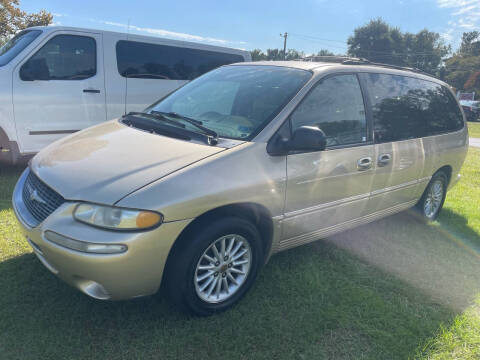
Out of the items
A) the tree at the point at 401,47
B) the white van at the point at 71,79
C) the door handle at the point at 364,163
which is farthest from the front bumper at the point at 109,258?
the tree at the point at 401,47

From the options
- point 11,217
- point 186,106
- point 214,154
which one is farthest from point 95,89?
point 214,154

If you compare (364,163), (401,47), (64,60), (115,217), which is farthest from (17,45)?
(401,47)

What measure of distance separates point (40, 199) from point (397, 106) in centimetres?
324

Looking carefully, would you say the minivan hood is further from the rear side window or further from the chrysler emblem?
the rear side window

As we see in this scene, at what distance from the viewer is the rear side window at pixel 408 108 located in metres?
3.49

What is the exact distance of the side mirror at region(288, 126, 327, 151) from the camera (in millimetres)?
2594

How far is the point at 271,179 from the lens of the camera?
2.62 m

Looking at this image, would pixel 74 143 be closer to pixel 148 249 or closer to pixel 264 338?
pixel 148 249

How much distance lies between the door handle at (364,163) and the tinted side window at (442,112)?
1.24 metres

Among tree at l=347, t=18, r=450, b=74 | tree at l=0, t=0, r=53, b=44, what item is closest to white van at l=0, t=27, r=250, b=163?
tree at l=0, t=0, r=53, b=44

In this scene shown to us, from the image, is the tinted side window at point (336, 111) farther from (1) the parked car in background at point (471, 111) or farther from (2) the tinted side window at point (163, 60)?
(1) the parked car in background at point (471, 111)

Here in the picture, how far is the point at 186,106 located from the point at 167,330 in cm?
184

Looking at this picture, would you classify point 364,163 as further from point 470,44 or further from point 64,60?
point 470,44

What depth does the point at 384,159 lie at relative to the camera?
11.3 ft
